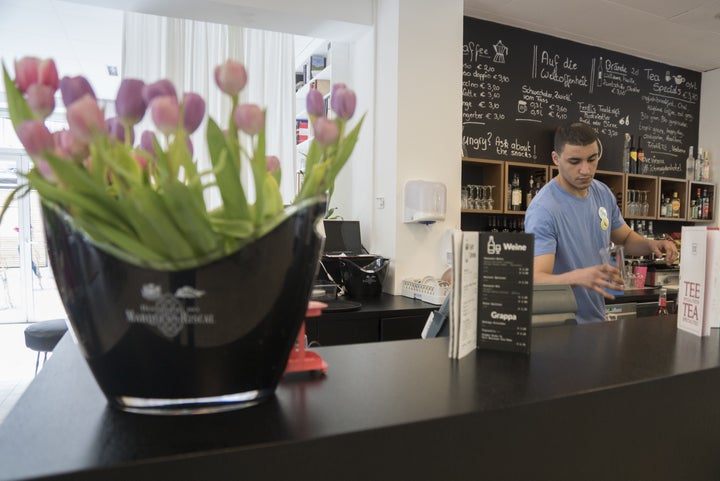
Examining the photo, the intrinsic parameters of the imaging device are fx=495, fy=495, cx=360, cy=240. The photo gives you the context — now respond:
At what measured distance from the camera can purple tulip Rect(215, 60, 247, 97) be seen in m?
0.56

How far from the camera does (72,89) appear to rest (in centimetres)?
53

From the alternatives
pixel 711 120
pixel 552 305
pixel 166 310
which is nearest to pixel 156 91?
pixel 166 310

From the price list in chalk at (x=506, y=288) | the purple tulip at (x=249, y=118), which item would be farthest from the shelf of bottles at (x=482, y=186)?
the purple tulip at (x=249, y=118)

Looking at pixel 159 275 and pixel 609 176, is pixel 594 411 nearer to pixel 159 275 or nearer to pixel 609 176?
pixel 159 275

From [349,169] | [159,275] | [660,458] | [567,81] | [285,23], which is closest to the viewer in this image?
[159,275]

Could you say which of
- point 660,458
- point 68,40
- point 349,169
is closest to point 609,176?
point 349,169

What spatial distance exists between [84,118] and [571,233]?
6.92 feet

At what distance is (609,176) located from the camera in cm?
446

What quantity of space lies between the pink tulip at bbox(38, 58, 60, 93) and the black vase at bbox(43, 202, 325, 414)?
0.14 m

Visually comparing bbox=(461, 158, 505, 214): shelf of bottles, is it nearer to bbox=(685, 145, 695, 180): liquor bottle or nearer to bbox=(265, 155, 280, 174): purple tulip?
bbox=(685, 145, 695, 180): liquor bottle

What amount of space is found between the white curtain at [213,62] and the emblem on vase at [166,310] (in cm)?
268

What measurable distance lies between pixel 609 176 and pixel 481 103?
1445mm

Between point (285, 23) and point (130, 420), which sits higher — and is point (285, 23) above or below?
above

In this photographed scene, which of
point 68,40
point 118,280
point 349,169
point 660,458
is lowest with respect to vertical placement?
point 660,458
